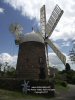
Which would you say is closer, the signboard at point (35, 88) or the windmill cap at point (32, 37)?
the signboard at point (35, 88)

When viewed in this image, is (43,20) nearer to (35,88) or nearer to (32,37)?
(32,37)

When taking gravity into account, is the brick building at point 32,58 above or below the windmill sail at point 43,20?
below

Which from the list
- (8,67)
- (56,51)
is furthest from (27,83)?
(8,67)

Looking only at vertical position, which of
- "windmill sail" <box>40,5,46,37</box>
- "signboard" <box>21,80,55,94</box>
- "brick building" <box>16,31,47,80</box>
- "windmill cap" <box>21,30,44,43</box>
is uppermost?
"windmill sail" <box>40,5,46,37</box>

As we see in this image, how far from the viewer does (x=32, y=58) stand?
136 feet

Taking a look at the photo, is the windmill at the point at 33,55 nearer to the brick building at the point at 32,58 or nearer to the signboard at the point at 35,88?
the brick building at the point at 32,58

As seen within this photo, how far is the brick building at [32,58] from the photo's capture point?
41562 millimetres

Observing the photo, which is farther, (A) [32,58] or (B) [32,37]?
(B) [32,37]

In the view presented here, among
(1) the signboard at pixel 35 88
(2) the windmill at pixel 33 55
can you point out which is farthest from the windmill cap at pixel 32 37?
(1) the signboard at pixel 35 88

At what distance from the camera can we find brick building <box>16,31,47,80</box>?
1636 inches

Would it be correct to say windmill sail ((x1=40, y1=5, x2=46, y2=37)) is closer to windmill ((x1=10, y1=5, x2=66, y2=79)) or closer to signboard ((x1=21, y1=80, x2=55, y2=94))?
windmill ((x1=10, y1=5, x2=66, y2=79))

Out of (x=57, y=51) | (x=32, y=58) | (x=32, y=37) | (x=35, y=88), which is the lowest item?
(x=35, y=88)

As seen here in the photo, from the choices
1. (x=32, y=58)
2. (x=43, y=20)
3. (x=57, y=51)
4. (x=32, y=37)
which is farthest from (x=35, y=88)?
(x=43, y=20)

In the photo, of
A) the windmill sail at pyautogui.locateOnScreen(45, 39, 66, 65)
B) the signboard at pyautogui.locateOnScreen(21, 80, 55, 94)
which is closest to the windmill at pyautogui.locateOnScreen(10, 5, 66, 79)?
the windmill sail at pyautogui.locateOnScreen(45, 39, 66, 65)
